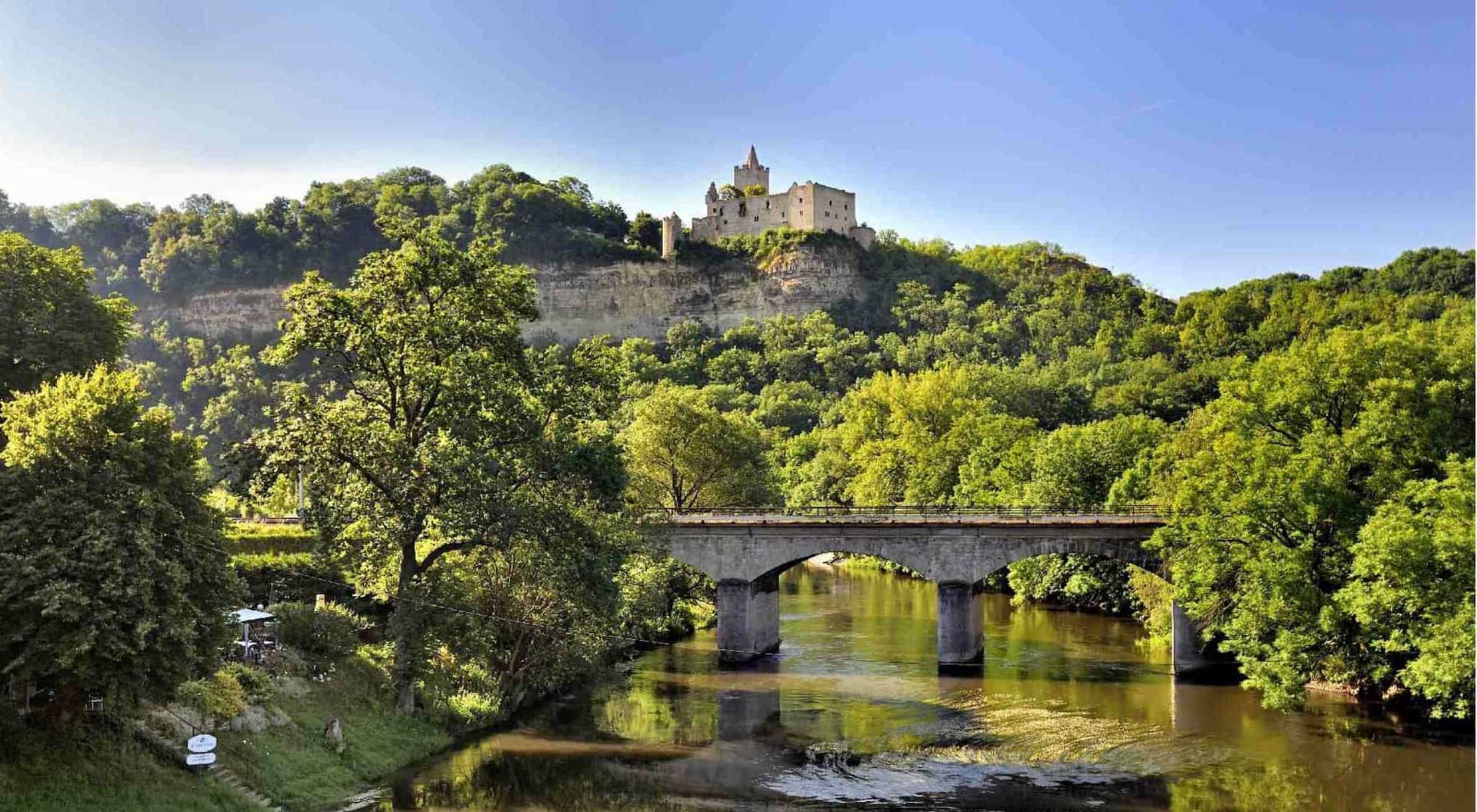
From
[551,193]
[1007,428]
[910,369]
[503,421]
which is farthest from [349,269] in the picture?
[503,421]

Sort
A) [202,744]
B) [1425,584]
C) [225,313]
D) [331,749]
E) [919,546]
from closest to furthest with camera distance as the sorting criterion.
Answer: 1. [202,744]
2. [1425,584]
3. [331,749]
4. [919,546]
5. [225,313]

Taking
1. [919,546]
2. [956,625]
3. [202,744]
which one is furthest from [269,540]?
[956,625]

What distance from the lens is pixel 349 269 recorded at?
148500mm

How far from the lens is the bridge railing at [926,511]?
45125 mm

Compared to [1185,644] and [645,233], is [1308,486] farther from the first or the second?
[645,233]

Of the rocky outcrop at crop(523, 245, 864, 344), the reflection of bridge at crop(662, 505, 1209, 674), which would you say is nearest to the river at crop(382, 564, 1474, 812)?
the reflection of bridge at crop(662, 505, 1209, 674)

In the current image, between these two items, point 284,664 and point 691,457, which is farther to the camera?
point 691,457

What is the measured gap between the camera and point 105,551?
2375 centimetres

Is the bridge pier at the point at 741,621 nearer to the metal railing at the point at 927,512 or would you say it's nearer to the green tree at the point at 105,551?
the metal railing at the point at 927,512

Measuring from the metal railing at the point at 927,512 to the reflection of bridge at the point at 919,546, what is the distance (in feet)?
0.22

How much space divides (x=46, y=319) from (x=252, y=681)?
12848mm

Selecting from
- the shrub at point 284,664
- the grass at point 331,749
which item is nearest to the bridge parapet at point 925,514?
the grass at point 331,749

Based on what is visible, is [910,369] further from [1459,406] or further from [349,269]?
[1459,406]

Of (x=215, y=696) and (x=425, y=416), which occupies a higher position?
(x=425, y=416)
